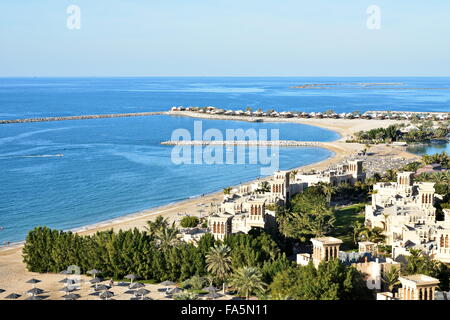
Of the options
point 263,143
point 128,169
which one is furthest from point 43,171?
point 263,143

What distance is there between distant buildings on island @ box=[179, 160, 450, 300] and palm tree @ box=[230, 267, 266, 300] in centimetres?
373

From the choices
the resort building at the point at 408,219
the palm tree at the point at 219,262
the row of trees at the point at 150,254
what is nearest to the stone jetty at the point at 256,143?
the resort building at the point at 408,219

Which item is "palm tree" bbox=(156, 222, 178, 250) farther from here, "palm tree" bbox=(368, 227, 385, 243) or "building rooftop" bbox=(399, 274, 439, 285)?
"building rooftop" bbox=(399, 274, 439, 285)

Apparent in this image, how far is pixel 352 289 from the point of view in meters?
30.9

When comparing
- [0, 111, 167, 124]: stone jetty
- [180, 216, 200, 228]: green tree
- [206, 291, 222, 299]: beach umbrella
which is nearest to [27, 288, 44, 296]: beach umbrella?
[206, 291, 222, 299]: beach umbrella

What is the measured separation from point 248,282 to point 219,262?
12.8 feet

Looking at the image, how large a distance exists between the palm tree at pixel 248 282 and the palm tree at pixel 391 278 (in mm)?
7078

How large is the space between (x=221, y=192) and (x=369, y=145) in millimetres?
44968

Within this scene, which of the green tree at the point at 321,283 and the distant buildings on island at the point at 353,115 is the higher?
the distant buildings on island at the point at 353,115

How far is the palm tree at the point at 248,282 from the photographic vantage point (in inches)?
1282

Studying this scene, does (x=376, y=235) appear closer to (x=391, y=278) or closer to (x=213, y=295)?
(x=391, y=278)

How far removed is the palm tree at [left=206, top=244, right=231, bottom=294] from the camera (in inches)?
1415

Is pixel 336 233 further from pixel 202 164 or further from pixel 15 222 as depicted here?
pixel 202 164

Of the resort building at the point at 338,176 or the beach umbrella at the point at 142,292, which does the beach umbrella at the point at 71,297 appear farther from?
the resort building at the point at 338,176
